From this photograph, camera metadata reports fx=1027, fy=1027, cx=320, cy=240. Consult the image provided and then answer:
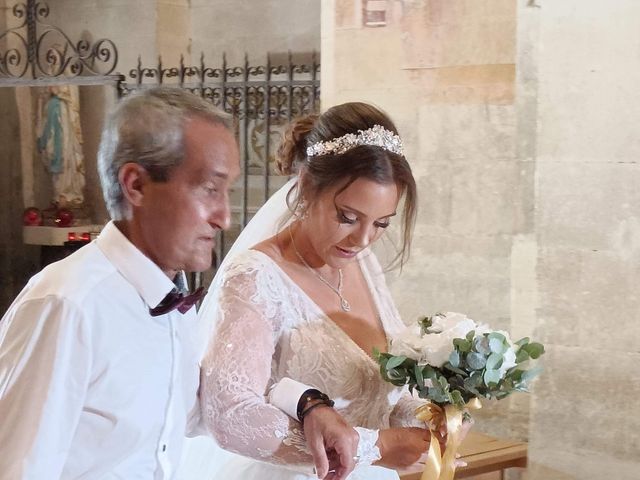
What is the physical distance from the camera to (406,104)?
4.50m

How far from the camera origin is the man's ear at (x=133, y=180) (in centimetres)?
174

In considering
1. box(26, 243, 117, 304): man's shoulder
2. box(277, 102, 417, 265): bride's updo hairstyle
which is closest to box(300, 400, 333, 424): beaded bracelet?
box(277, 102, 417, 265): bride's updo hairstyle

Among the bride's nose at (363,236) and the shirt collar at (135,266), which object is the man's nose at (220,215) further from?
the bride's nose at (363,236)

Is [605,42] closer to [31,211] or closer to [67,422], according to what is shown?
[67,422]

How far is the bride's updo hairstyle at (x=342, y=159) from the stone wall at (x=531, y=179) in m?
1.42

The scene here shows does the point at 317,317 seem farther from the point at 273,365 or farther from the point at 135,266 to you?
the point at 135,266

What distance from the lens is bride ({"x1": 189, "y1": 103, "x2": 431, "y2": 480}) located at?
2.14 m

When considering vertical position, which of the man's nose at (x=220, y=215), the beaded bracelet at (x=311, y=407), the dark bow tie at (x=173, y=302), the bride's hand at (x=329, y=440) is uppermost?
the man's nose at (x=220, y=215)

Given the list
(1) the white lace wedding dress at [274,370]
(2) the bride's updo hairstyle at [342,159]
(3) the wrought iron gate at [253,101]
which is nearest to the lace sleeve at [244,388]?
(1) the white lace wedding dress at [274,370]

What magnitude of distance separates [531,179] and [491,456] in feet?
3.63

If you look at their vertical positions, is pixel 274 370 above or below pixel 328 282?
below

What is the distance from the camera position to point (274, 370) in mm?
2355

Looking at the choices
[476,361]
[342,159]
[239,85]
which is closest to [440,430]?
[476,361]

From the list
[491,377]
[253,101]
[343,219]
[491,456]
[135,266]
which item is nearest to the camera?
[135,266]
